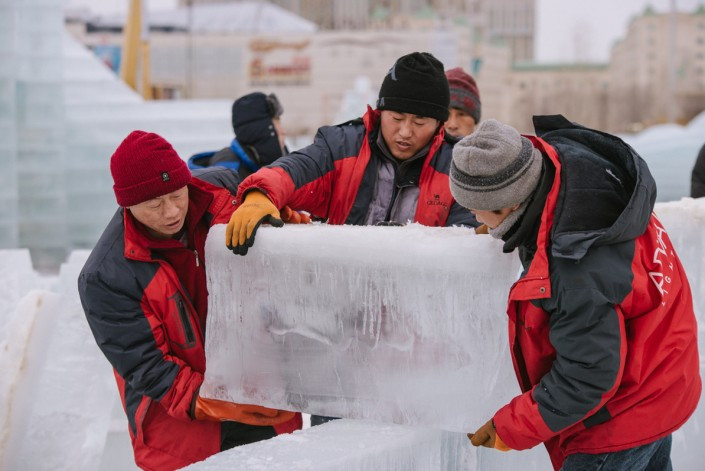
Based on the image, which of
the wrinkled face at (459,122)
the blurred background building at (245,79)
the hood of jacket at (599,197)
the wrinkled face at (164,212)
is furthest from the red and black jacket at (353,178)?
the blurred background building at (245,79)

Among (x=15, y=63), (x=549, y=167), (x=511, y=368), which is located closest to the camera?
(x=549, y=167)

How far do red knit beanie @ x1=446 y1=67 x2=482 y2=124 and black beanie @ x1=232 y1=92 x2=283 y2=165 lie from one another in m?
0.86

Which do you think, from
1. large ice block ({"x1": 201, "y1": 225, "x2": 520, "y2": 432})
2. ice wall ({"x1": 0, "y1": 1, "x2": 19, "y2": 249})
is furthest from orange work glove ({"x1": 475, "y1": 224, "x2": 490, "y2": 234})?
ice wall ({"x1": 0, "y1": 1, "x2": 19, "y2": 249})

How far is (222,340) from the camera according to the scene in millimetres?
2375

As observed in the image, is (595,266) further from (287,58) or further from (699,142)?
(287,58)

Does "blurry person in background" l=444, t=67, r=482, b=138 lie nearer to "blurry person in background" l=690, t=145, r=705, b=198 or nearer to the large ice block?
"blurry person in background" l=690, t=145, r=705, b=198

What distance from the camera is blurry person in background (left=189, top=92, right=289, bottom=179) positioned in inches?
151

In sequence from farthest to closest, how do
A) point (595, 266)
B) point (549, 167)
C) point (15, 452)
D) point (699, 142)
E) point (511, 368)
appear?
point (699, 142) → point (15, 452) → point (511, 368) → point (549, 167) → point (595, 266)

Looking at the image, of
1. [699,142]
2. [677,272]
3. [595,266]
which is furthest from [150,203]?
[699,142]

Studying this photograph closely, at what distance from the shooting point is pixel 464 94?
3.74 metres

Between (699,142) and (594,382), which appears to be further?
(699,142)

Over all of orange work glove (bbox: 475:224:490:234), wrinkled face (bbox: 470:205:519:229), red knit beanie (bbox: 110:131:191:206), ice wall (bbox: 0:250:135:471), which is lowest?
ice wall (bbox: 0:250:135:471)

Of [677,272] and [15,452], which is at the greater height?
[677,272]

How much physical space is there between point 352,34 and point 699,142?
2350cm
